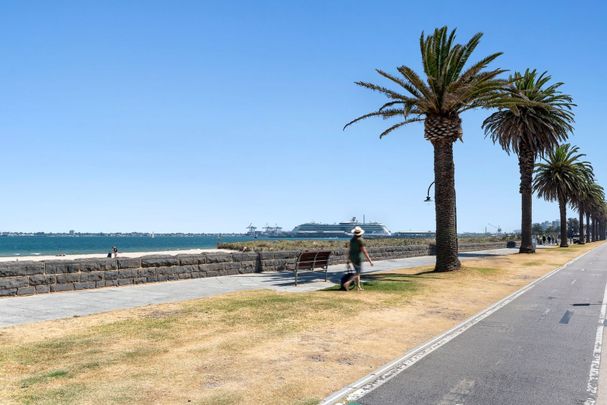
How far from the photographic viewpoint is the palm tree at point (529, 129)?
123 feet

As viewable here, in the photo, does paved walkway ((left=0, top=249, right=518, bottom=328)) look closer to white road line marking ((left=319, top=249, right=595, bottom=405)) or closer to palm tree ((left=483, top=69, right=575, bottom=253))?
white road line marking ((left=319, top=249, right=595, bottom=405))

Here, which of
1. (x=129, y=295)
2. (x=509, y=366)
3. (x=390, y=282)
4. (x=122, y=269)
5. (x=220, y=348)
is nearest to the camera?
(x=509, y=366)

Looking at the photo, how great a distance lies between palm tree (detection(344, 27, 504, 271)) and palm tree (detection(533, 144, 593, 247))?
1475 inches

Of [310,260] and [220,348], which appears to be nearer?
[220,348]

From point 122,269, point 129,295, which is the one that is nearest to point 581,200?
point 122,269

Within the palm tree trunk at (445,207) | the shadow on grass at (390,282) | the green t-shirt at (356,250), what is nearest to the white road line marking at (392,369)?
the green t-shirt at (356,250)

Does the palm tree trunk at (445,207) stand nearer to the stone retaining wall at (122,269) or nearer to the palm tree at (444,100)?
the palm tree at (444,100)

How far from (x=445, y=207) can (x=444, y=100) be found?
449cm

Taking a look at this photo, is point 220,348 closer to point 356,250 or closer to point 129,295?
point 129,295

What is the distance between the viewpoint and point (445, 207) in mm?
21578

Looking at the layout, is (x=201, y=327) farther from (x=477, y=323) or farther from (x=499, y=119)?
(x=499, y=119)

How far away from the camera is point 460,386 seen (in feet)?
20.1

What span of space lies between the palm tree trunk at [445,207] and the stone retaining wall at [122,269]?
6355mm

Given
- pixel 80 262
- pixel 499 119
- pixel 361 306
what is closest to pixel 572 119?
pixel 499 119
